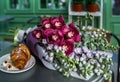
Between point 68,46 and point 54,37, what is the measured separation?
0.08 m

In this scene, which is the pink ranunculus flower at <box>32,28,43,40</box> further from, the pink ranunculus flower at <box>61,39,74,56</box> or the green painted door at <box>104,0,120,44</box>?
the green painted door at <box>104,0,120,44</box>

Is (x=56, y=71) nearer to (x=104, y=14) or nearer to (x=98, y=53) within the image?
(x=98, y=53)

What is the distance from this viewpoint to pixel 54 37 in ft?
3.48

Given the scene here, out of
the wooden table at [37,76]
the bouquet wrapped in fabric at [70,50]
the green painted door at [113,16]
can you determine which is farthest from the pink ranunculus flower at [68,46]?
the green painted door at [113,16]

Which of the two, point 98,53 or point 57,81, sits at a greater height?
point 98,53

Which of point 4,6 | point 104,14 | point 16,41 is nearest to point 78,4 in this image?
point 104,14

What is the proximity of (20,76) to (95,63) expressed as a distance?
0.36 metres

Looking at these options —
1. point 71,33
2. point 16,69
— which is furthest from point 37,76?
point 71,33

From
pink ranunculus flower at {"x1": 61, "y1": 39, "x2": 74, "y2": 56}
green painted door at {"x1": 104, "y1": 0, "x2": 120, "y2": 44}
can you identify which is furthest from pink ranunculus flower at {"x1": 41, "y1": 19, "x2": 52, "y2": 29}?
green painted door at {"x1": 104, "y1": 0, "x2": 120, "y2": 44}

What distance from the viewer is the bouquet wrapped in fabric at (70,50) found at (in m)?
1.02

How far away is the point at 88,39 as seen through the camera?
3.88 feet

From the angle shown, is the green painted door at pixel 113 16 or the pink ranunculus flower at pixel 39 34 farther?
the green painted door at pixel 113 16

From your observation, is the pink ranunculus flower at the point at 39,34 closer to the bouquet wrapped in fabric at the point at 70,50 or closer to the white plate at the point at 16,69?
the bouquet wrapped in fabric at the point at 70,50

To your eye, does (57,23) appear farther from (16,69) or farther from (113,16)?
(113,16)
